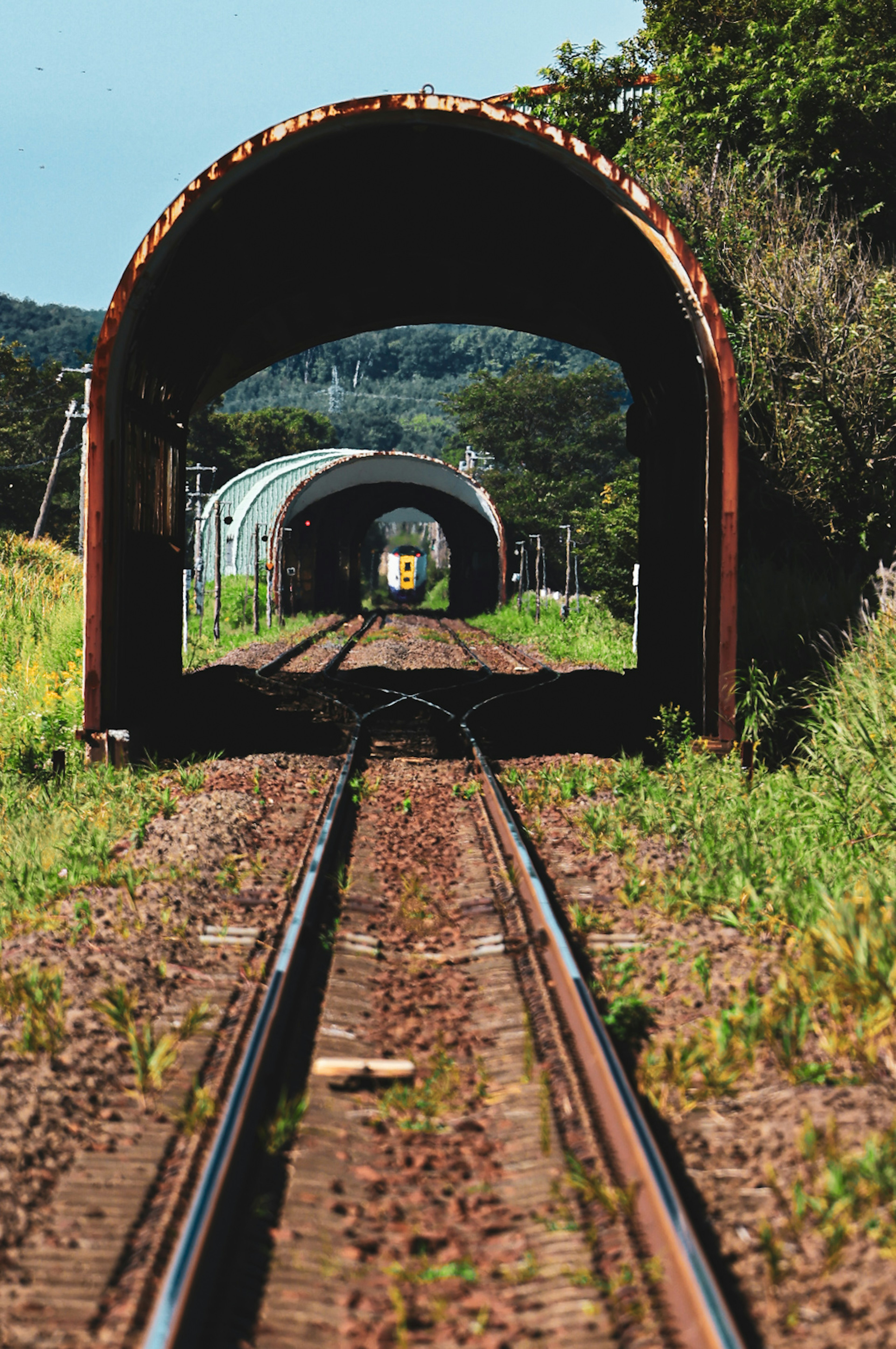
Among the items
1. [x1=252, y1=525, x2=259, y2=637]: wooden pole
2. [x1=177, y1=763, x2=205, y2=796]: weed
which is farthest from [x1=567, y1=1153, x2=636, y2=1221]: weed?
[x1=252, y1=525, x2=259, y2=637]: wooden pole

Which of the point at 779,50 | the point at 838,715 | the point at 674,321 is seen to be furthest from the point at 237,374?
the point at 779,50

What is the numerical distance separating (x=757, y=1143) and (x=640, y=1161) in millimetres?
552

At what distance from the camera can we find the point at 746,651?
10.2m

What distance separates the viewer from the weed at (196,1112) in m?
3.62

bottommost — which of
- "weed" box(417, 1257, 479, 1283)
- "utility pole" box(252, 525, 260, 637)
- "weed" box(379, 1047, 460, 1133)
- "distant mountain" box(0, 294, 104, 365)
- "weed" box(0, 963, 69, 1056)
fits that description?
"weed" box(417, 1257, 479, 1283)

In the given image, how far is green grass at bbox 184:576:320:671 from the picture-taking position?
20953 millimetres

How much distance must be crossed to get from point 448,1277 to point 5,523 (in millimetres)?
53550

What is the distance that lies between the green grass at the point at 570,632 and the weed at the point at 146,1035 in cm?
1318

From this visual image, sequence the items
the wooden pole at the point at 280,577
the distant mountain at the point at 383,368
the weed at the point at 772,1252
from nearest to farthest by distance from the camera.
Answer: the weed at the point at 772,1252
the wooden pole at the point at 280,577
the distant mountain at the point at 383,368

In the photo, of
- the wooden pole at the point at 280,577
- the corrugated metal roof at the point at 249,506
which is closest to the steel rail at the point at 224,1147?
the wooden pole at the point at 280,577

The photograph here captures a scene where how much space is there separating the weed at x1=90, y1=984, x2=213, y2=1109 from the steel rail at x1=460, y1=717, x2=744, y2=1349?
1.48 meters

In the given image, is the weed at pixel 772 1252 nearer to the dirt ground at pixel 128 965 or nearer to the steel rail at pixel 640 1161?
the steel rail at pixel 640 1161

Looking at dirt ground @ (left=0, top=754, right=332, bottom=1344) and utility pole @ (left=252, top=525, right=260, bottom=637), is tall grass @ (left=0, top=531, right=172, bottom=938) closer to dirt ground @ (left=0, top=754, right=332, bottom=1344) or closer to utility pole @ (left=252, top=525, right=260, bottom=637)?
dirt ground @ (left=0, top=754, right=332, bottom=1344)

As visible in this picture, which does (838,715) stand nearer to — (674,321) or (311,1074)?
(674,321)
